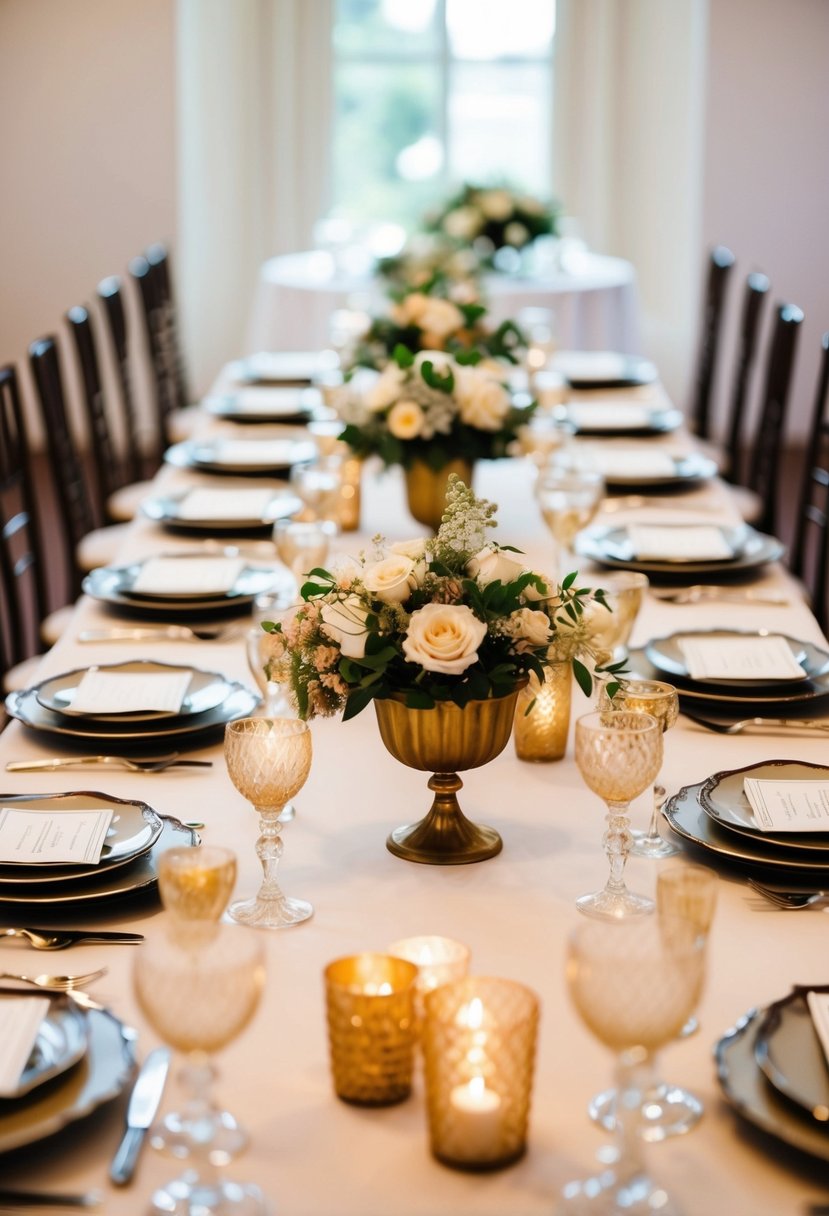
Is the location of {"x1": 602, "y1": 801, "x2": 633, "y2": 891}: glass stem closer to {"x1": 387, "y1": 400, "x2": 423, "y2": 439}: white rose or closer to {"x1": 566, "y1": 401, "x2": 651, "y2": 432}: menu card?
{"x1": 387, "y1": 400, "x2": 423, "y2": 439}: white rose

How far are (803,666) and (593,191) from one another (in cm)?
626

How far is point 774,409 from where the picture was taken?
4047mm

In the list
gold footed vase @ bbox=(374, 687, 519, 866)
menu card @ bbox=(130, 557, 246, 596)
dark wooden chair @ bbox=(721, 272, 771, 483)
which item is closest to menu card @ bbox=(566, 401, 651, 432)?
dark wooden chair @ bbox=(721, 272, 771, 483)

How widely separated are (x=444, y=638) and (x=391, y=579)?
8 cm

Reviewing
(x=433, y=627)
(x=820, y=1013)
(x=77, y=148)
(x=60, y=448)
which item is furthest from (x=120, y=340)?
(x=820, y=1013)

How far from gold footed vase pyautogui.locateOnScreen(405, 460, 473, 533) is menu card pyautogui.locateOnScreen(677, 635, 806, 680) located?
2.17 feet

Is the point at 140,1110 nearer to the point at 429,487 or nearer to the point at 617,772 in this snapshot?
the point at 617,772

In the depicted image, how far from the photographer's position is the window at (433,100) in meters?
7.69

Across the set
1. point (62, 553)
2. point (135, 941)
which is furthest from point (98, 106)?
point (135, 941)

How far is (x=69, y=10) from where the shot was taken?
7023 mm

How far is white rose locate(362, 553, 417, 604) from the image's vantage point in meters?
1.49

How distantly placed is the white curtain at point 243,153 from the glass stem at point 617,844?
20.4 feet

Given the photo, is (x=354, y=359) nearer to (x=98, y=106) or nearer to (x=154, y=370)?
(x=154, y=370)

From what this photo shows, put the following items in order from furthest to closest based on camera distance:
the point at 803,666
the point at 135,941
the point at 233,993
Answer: the point at 803,666, the point at 135,941, the point at 233,993
